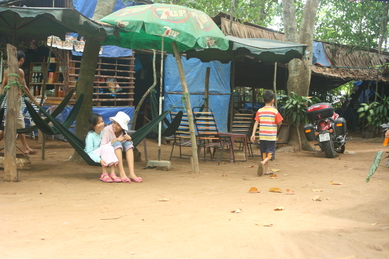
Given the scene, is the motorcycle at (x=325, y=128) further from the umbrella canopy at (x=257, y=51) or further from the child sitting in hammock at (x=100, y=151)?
the child sitting in hammock at (x=100, y=151)

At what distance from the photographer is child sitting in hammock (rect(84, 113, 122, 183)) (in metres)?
5.36

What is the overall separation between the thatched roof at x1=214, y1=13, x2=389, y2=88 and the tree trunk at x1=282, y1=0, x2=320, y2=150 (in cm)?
213

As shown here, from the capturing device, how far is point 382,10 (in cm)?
1374

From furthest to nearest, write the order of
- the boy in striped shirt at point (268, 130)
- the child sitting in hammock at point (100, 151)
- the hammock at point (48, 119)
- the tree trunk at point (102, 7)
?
the tree trunk at point (102, 7), the boy in striped shirt at point (268, 130), the hammock at point (48, 119), the child sitting in hammock at point (100, 151)

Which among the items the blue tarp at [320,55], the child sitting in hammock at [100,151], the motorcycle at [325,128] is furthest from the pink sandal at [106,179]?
the blue tarp at [320,55]

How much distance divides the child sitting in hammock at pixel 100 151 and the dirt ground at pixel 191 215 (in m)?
0.15

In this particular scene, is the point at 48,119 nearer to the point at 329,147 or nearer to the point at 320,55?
the point at 329,147

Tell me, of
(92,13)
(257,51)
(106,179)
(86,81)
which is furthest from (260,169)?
(92,13)

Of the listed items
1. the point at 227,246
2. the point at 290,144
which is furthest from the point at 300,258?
the point at 290,144

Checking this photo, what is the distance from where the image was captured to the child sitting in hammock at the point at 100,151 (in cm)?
536

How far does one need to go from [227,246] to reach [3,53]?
32.1 feet

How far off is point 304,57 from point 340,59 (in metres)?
5.72

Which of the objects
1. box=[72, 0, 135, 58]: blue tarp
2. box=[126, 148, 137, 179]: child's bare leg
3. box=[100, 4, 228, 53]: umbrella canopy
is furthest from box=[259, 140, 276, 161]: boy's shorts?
box=[72, 0, 135, 58]: blue tarp

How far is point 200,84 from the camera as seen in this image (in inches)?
457
